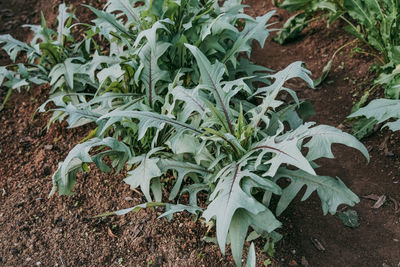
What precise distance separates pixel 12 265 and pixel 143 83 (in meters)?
1.34

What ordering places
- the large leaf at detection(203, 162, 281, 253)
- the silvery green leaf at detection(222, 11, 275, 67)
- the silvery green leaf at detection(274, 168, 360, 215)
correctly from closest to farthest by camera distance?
the large leaf at detection(203, 162, 281, 253) < the silvery green leaf at detection(274, 168, 360, 215) < the silvery green leaf at detection(222, 11, 275, 67)

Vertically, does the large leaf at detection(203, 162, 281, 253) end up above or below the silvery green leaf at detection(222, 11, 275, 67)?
below

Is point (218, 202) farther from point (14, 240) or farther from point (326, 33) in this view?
point (326, 33)

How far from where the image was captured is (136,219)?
260 cm

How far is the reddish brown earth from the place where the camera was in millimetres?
2400

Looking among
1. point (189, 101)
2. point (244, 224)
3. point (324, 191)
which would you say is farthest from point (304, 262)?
point (189, 101)

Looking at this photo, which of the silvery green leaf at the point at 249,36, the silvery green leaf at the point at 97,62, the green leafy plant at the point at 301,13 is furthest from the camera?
the green leafy plant at the point at 301,13

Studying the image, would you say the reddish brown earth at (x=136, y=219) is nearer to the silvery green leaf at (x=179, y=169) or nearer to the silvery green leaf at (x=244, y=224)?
the silvery green leaf at (x=179, y=169)

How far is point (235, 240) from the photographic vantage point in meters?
1.95

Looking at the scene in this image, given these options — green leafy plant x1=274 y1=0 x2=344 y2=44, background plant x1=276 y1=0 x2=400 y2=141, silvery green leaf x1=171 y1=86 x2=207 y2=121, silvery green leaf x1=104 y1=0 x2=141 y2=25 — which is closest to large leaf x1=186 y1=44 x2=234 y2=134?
silvery green leaf x1=171 y1=86 x2=207 y2=121

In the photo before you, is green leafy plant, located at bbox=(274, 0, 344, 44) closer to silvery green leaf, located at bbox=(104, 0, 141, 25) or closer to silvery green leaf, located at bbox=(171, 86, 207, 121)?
silvery green leaf, located at bbox=(104, 0, 141, 25)

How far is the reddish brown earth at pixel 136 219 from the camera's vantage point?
2.40 m

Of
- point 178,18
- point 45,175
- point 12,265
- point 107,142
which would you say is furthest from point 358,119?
point 12,265

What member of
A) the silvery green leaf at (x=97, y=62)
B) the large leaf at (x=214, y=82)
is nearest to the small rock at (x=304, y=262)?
the large leaf at (x=214, y=82)
